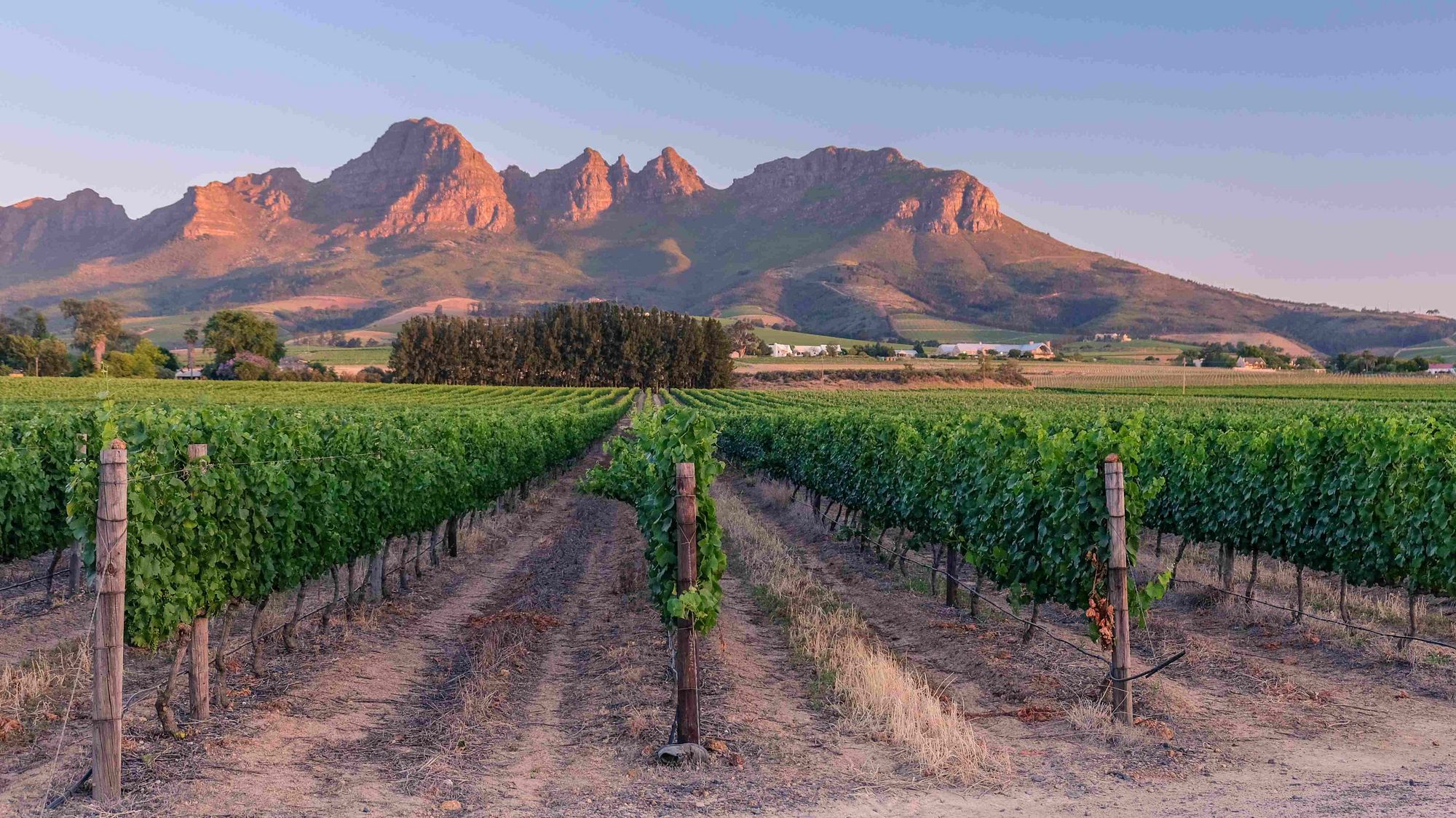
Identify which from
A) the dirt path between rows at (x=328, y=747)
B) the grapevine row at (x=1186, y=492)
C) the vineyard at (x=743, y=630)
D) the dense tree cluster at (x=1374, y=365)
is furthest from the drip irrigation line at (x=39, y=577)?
the dense tree cluster at (x=1374, y=365)

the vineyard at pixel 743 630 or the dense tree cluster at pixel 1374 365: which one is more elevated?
the dense tree cluster at pixel 1374 365

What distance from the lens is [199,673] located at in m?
7.75

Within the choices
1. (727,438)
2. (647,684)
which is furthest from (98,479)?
(727,438)

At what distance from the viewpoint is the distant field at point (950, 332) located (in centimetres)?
17259

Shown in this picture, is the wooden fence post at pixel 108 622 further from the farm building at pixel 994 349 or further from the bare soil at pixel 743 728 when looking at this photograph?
the farm building at pixel 994 349

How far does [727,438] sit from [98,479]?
1305 inches

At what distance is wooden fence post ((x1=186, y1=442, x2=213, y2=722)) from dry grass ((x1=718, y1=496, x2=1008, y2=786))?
5031 mm

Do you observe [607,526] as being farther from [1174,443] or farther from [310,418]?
[1174,443]

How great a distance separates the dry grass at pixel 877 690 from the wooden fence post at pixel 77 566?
8.65 m

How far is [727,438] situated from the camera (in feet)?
129

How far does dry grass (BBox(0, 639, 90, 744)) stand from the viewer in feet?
23.4

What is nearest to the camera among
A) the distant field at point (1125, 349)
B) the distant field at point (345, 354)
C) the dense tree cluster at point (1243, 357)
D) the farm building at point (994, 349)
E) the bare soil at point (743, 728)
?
the bare soil at point (743, 728)

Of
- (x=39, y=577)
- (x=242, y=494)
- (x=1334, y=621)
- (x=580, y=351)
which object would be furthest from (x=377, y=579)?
(x=580, y=351)

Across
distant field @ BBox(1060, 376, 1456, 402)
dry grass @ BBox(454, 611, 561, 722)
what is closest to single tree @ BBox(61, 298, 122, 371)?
distant field @ BBox(1060, 376, 1456, 402)
